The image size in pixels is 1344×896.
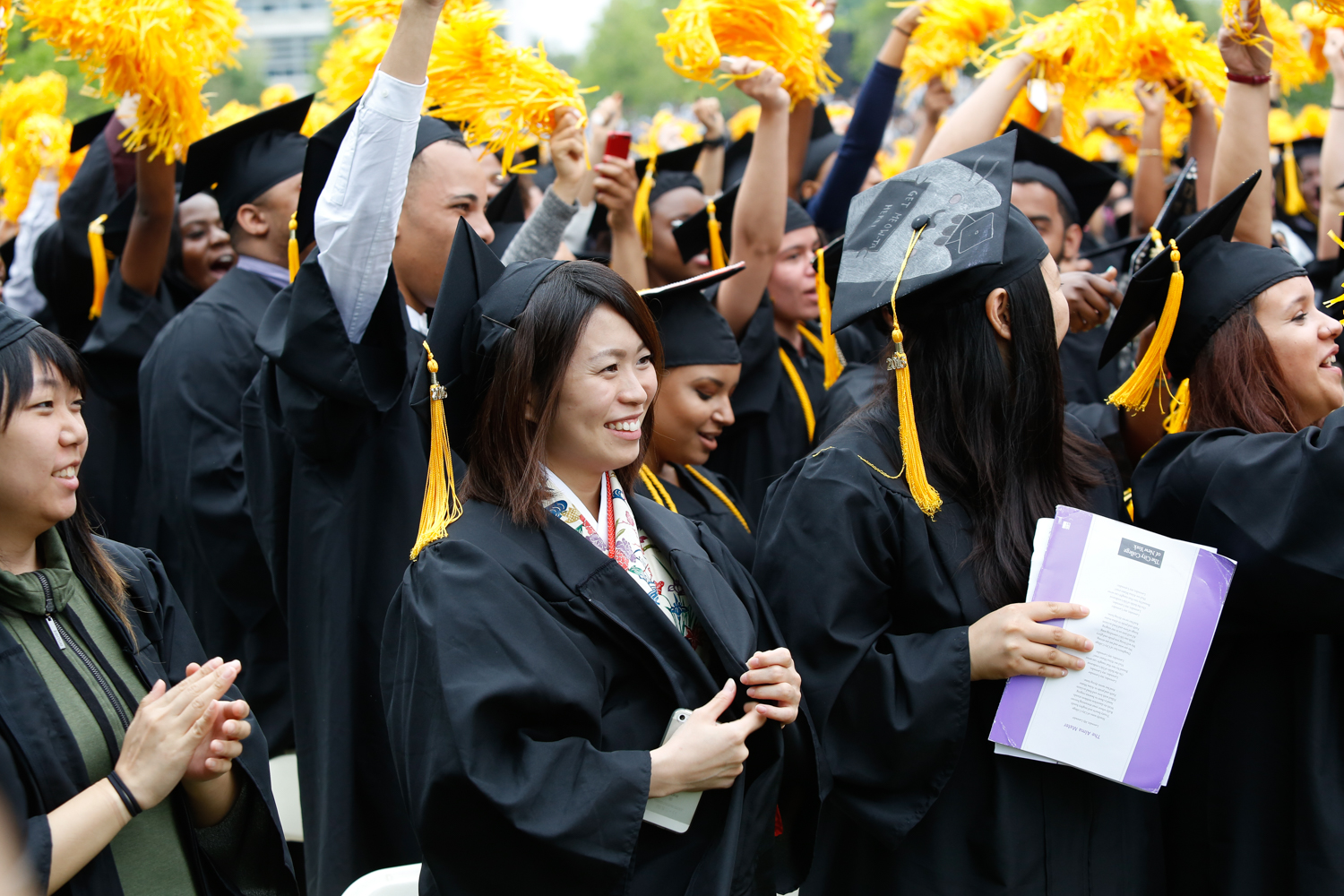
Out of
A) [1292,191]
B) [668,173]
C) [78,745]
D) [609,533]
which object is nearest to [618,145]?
[668,173]

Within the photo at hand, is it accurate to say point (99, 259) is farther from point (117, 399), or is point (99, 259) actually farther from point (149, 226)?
point (117, 399)

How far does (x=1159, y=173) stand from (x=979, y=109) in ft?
7.30

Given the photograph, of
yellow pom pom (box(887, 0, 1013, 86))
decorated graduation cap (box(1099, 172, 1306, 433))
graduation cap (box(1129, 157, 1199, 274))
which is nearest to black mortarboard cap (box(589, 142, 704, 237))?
yellow pom pom (box(887, 0, 1013, 86))

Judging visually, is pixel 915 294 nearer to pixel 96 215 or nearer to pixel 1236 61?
pixel 1236 61

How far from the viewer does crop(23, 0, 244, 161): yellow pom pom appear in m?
3.57

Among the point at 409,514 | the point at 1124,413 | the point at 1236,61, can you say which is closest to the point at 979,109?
the point at 1236,61

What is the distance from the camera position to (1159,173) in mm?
5715

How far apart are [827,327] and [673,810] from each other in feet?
6.20

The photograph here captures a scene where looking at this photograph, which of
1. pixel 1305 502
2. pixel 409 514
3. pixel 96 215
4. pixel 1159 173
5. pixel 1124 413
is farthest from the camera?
pixel 1159 173

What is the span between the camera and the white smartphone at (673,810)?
2.01 meters

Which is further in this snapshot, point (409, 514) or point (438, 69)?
point (438, 69)

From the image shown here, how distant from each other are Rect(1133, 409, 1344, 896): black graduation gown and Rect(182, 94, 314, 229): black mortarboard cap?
9.75 feet

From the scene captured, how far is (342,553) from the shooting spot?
306 cm

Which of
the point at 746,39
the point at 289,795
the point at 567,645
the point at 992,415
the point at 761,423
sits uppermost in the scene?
the point at 746,39
